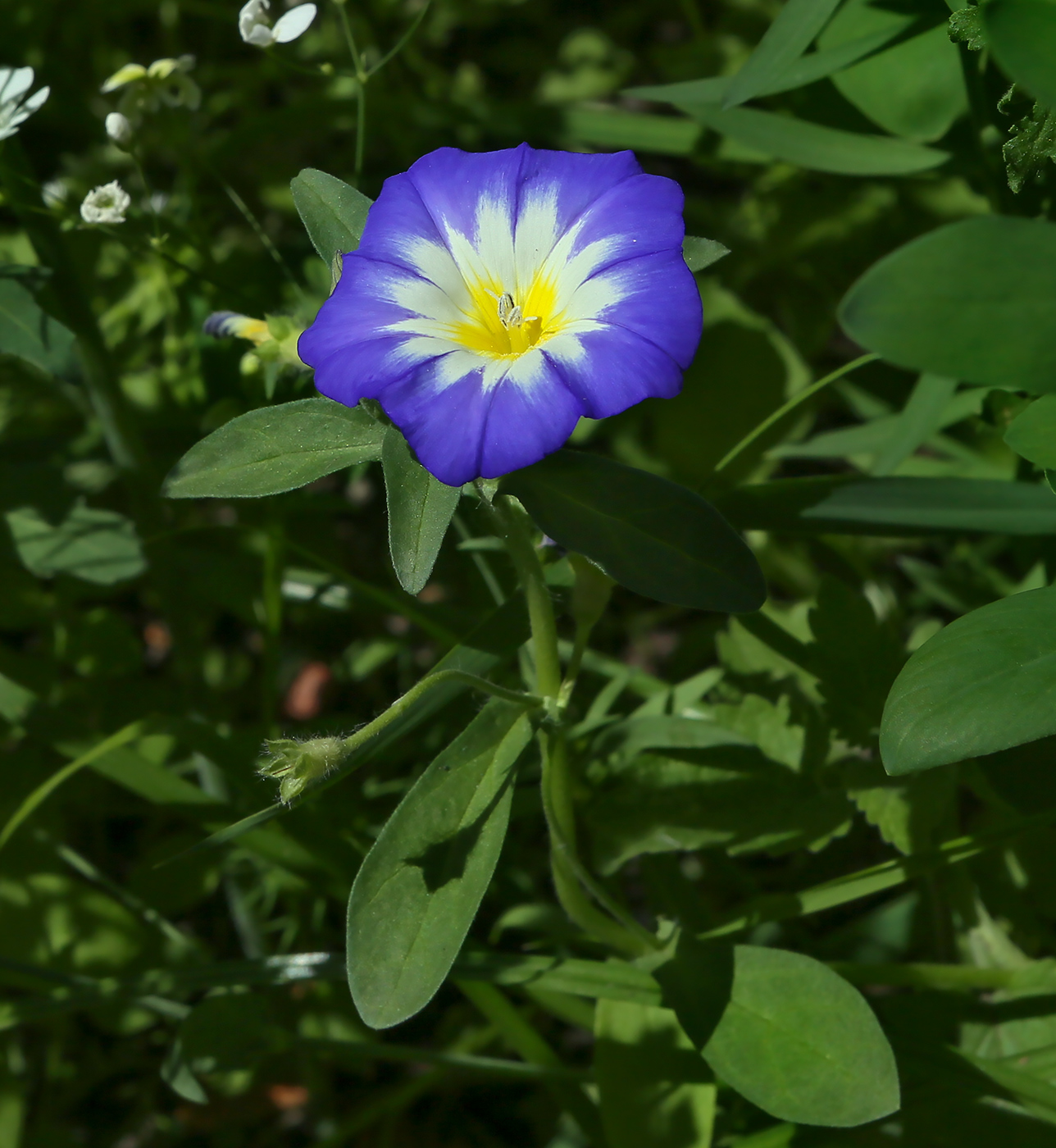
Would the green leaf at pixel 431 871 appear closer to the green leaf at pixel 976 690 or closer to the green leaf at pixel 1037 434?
the green leaf at pixel 976 690

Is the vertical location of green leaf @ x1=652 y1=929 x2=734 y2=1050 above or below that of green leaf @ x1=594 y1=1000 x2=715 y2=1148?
above

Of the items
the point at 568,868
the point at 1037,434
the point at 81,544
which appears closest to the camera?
the point at 1037,434

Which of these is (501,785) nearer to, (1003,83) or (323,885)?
(323,885)

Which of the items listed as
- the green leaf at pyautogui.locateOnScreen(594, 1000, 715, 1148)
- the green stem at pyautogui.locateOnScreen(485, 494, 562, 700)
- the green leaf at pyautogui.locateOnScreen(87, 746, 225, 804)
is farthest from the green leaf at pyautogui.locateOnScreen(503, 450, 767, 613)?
the green leaf at pyautogui.locateOnScreen(87, 746, 225, 804)

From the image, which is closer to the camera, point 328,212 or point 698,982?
point 328,212

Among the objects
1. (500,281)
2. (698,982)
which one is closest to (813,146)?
(500,281)

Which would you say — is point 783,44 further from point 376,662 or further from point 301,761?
point 376,662

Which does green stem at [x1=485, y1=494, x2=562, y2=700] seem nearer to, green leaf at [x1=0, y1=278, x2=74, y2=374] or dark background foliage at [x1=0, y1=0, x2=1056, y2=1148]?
dark background foliage at [x1=0, y1=0, x2=1056, y2=1148]
